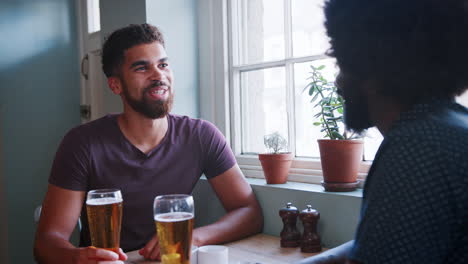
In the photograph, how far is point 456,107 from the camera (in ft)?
2.44

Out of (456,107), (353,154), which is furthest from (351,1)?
(353,154)

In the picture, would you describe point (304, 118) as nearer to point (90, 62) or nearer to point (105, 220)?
point (105, 220)

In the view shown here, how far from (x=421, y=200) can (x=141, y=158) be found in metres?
1.18

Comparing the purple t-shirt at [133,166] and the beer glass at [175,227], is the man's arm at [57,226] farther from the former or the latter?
the beer glass at [175,227]

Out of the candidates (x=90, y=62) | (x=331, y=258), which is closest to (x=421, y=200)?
(x=331, y=258)

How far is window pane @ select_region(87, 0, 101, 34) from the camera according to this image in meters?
2.92

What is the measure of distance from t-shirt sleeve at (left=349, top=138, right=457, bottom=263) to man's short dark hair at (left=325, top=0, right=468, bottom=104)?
145 millimetres

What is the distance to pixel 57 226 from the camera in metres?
1.38

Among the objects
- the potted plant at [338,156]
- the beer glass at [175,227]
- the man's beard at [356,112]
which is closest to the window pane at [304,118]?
the potted plant at [338,156]

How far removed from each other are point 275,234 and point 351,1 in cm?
103

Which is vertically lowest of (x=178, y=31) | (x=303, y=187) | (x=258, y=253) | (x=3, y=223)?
(x=3, y=223)

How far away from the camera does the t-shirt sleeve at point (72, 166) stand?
1.46 m

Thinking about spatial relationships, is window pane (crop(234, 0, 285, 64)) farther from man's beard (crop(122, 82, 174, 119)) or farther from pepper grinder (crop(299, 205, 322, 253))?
pepper grinder (crop(299, 205, 322, 253))

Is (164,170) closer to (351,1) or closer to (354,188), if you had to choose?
(354,188)
